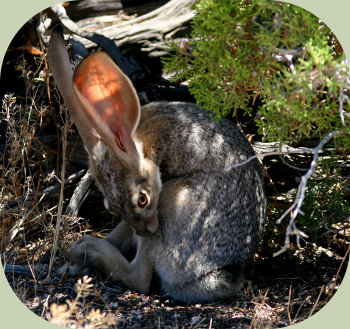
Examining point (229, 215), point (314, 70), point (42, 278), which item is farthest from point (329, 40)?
point (42, 278)

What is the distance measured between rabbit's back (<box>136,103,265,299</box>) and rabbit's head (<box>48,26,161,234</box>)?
0.53 ft

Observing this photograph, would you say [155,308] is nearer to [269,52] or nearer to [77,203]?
[77,203]

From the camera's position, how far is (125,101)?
4953 millimetres

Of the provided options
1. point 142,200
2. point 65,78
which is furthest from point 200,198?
point 65,78

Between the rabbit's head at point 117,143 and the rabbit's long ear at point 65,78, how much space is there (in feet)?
0.07

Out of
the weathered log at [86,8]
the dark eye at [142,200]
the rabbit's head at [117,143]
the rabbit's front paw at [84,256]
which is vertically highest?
the weathered log at [86,8]

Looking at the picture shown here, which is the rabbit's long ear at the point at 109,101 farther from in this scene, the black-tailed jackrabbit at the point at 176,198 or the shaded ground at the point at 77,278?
the shaded ground at the point at 77,278

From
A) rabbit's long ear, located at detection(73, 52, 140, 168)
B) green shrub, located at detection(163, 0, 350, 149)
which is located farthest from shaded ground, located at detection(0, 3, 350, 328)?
green shrub, located at detection(163, 0, 350, 149)

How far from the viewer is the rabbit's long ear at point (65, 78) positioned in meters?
5.27

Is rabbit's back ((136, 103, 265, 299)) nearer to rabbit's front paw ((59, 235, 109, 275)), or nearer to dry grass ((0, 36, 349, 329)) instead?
dry grass ((0, 36, 349, 329))

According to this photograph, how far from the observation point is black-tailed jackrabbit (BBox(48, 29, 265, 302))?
523cm

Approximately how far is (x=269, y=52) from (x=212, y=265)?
1826 millimetres

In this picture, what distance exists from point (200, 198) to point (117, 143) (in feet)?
2.81

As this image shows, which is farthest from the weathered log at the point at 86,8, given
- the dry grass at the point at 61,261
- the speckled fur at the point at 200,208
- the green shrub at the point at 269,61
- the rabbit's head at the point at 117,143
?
the speckled fur at the point at 200,208
